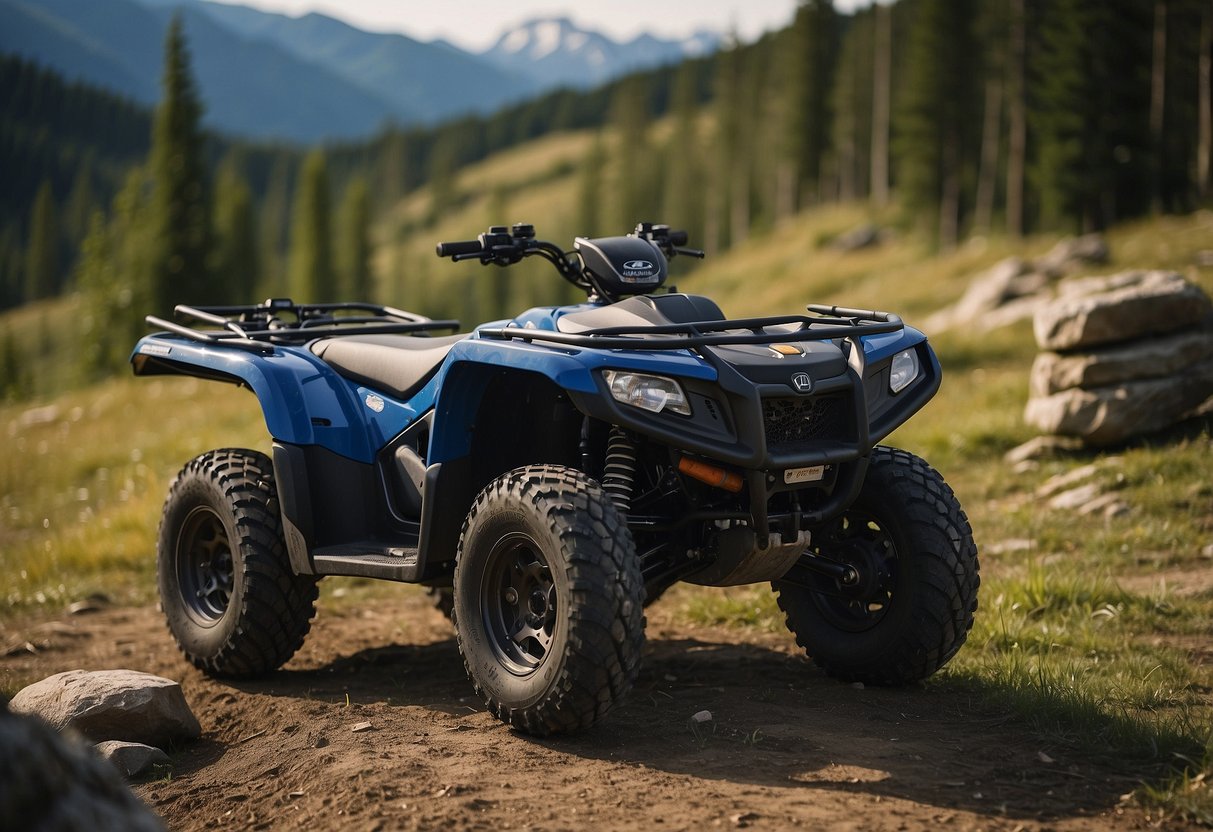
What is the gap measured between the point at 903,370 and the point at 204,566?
3.80 metres

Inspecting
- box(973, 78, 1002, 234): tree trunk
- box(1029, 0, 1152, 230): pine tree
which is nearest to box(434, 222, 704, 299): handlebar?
box(1029, 0, 1152, 230): pine tree

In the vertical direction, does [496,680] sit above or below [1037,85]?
below

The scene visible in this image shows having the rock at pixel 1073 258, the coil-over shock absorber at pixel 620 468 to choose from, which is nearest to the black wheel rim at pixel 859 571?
the coil-over shock absorber at pixel 620 468

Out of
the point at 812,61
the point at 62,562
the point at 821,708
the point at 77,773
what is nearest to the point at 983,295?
the point at 62,562

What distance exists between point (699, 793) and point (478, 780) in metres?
0.78

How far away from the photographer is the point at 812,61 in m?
68.4

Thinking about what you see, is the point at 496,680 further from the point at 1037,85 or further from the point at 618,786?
the point at 1037,85

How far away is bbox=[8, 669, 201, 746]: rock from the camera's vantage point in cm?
523

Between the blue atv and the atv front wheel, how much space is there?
0.01m

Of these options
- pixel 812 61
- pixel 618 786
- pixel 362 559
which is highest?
pixel 812 61

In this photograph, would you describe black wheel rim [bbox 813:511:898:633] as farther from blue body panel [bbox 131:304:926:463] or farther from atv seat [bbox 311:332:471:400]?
atv seat [bbox 311:332:471:400]

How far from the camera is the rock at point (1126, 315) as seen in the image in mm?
10586

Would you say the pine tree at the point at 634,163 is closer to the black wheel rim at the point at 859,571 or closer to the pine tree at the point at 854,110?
the pine tree at the point at 854,110

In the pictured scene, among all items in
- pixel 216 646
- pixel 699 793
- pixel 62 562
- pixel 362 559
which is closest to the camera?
pixel 699 793
